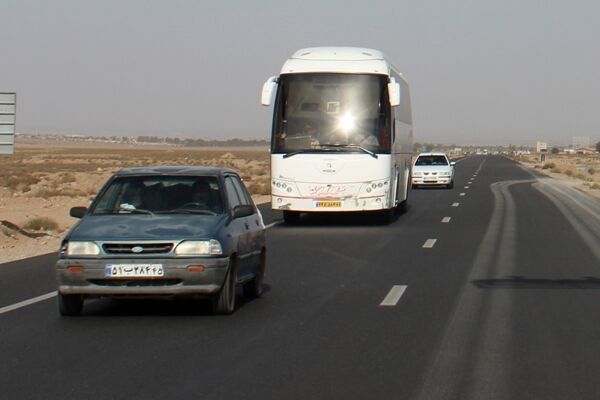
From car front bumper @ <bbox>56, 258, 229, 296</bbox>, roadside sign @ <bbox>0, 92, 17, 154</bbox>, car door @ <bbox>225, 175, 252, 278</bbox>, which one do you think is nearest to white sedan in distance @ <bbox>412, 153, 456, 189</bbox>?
roadside sign @ <bbox>0, 92, 17, 154</bbox>

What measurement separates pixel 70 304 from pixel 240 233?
73.9 inches

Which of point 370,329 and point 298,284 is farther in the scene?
point 298,284

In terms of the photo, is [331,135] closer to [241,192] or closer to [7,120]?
[7,120]

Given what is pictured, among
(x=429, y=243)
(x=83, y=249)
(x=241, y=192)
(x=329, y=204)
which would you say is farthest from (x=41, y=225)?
(x=83, y=249)

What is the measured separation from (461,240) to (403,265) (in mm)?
4923

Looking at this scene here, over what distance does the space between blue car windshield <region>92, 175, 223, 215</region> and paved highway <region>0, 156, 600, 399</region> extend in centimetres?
106

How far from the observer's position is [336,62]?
24.3m

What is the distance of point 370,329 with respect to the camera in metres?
10.5

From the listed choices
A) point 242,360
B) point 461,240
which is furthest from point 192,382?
point 461,240

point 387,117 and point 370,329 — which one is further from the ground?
point 387,117

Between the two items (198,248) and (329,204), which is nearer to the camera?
(198,248)

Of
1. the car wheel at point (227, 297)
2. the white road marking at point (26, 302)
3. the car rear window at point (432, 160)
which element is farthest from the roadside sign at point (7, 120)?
the car rear window at point (432, 160)

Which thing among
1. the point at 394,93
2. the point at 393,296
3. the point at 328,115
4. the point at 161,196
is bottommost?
the point at 393,296

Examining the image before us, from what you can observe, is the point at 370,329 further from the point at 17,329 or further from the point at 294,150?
the point at 294,150
